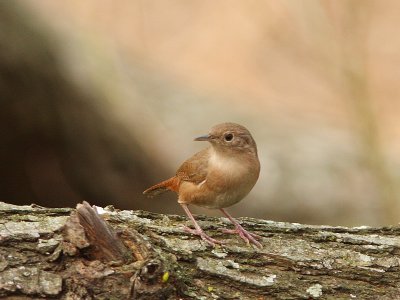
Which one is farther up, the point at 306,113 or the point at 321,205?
the point at 306,113

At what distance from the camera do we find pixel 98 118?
7375 millimetres

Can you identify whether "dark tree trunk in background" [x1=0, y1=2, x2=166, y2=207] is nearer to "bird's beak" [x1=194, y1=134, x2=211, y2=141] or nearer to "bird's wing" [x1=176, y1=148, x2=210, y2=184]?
"bird's wing" [x1=176, y1=148, x2=210, y2=184]

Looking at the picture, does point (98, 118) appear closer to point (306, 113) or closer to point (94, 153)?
point (94, 153)

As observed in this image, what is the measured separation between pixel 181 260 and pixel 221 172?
1.02 metres

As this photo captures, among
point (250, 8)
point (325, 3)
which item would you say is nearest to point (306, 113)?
point (250, 8)

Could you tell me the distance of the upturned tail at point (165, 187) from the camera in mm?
5107

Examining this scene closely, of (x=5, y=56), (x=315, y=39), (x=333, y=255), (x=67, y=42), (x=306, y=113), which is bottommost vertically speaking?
(x=333, y=255)

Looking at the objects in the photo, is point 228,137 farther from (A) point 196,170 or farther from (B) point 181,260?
(B) point 181,260

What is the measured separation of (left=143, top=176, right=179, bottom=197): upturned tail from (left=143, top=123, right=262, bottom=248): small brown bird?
25mm

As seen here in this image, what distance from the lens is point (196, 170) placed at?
4.84 metres

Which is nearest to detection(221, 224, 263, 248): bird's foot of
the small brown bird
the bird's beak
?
the small brown bird

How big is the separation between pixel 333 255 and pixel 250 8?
388 inches

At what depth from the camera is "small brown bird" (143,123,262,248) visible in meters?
4.73

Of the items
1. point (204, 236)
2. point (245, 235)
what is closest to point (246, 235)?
point (245, 235)
